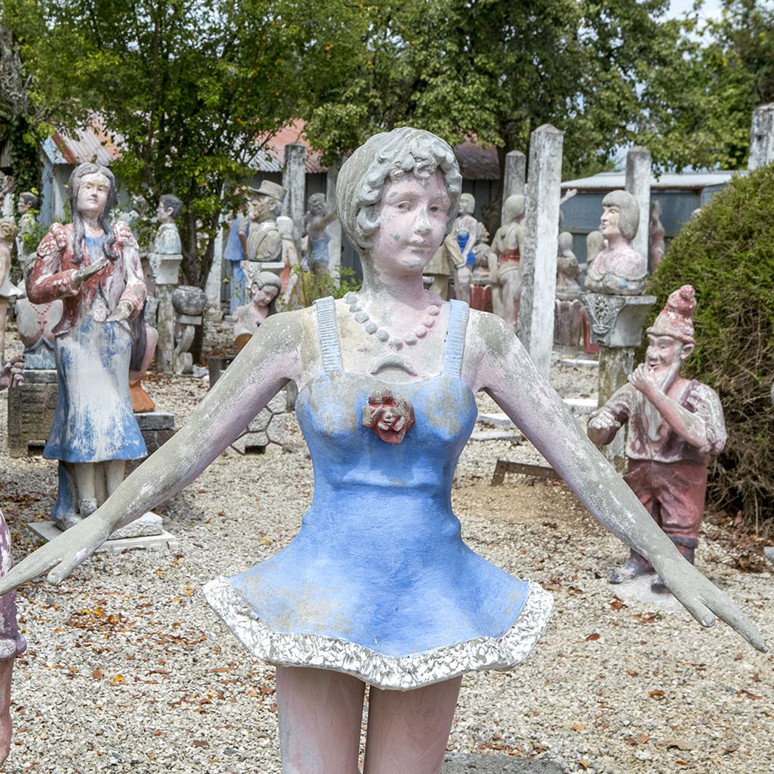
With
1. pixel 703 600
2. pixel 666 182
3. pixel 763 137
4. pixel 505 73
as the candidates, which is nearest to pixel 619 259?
pixel 763 137

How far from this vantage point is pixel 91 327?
621 centimetres

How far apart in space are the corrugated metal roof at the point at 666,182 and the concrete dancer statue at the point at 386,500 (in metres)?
17.9

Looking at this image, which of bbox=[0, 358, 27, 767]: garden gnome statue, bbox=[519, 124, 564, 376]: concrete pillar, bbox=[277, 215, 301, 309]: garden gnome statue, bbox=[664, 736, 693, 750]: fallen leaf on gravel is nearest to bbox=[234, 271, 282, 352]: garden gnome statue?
bbox=[277, 215, 301, 309]: garden gnome statue

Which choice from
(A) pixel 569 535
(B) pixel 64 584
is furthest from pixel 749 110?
(B) pixel 64 584

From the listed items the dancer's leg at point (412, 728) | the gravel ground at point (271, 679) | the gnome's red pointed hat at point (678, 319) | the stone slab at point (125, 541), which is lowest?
the gravel ground at point (271, 679)

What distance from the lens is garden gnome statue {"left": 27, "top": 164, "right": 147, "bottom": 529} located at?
239 inches

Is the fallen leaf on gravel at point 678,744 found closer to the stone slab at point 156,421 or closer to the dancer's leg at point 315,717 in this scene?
the dancer's leg at point 315,717

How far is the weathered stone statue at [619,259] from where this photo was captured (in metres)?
7.54

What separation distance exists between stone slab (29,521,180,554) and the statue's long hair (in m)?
1.54

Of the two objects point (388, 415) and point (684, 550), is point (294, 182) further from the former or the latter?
point (388, 415)

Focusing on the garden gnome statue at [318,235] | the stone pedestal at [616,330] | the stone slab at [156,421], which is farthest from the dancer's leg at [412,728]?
the garden gnome statue at [318,235]

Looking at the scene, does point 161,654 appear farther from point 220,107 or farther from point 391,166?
point 220,107

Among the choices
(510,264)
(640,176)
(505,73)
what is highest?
(505,73)

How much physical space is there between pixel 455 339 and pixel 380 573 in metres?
0.54
